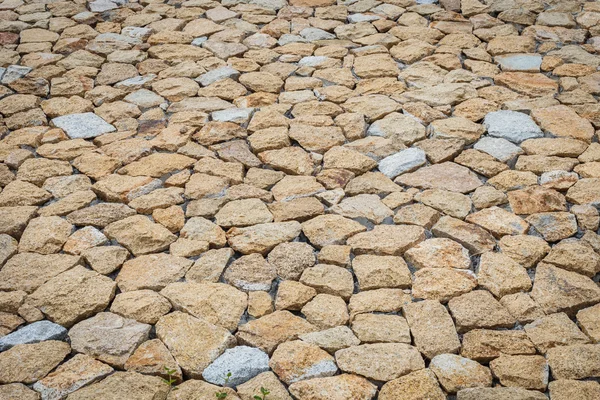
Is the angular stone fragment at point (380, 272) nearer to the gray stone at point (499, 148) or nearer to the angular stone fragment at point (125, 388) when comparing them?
the angular stone fragment at point (125, 388)

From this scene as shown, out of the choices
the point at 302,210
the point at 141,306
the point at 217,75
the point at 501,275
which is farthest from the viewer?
the point at 217,75

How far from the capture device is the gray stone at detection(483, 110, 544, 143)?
334 cm

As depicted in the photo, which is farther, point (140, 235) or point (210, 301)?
point (140, 235)

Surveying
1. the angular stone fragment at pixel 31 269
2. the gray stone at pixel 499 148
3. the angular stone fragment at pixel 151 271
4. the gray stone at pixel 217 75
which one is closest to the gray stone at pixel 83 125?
the gray stone at pixel 217 75

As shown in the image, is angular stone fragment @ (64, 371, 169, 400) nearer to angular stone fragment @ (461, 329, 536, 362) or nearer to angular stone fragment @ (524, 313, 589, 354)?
angular stone fragment @ (461, 329, 536, 362)

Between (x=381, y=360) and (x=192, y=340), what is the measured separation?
2.16 ft

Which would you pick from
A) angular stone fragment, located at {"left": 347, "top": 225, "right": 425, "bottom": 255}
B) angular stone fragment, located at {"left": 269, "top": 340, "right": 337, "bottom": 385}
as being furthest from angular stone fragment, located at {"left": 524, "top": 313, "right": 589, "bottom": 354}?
angular stone fragment, located at {"left": 269, "top": 340, "right": 337, "bottom": 385}

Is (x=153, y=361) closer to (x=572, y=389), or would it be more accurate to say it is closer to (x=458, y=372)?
(x=458, y=372)

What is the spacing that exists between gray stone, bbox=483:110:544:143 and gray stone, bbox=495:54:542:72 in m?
0.62

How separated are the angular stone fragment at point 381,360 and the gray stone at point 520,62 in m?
2.50

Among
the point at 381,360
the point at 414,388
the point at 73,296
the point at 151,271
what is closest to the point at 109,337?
the point at 73,296

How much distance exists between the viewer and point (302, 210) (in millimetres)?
2855

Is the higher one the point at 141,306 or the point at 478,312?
the point at 141,306

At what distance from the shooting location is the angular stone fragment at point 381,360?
2076 mm
